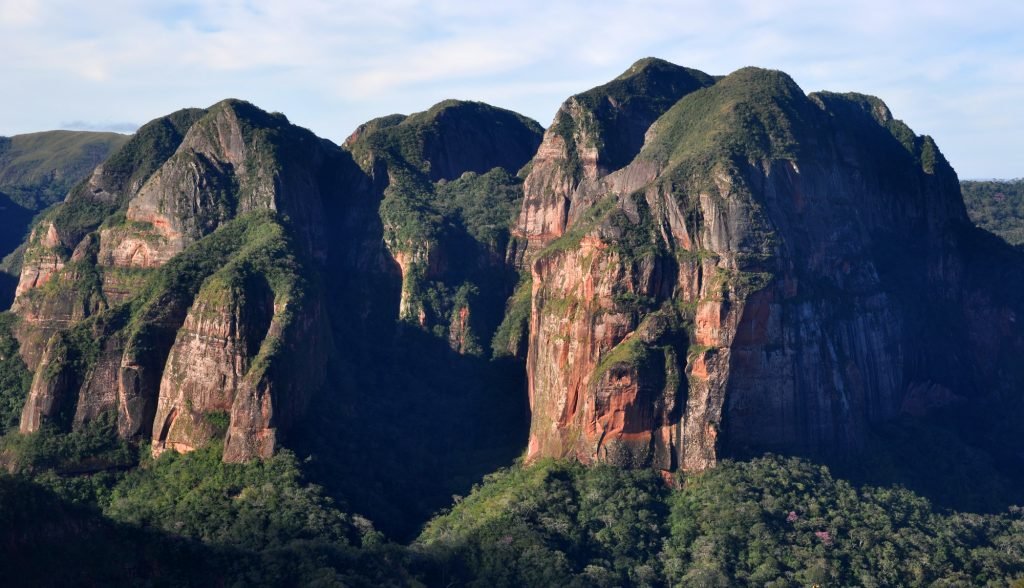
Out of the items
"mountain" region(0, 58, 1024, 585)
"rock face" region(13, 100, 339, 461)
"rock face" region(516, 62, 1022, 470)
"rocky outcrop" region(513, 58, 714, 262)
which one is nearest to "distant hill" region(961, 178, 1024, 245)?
"mountain" region(0, 58, 1024, 585)

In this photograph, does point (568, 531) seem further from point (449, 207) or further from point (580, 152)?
point (449, 207)

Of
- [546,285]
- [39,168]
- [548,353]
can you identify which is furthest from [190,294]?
[39,168]

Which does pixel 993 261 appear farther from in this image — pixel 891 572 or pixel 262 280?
pixel 262 280

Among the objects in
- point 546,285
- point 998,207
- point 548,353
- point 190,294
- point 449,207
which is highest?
point 998,207

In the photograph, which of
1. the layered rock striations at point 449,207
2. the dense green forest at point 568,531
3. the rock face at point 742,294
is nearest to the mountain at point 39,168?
the layered rock striations at point 449,207

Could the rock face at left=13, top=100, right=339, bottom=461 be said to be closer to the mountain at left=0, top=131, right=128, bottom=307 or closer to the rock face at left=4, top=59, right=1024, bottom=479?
the rock face at left=4, top=59, right=1024, bottom=479
